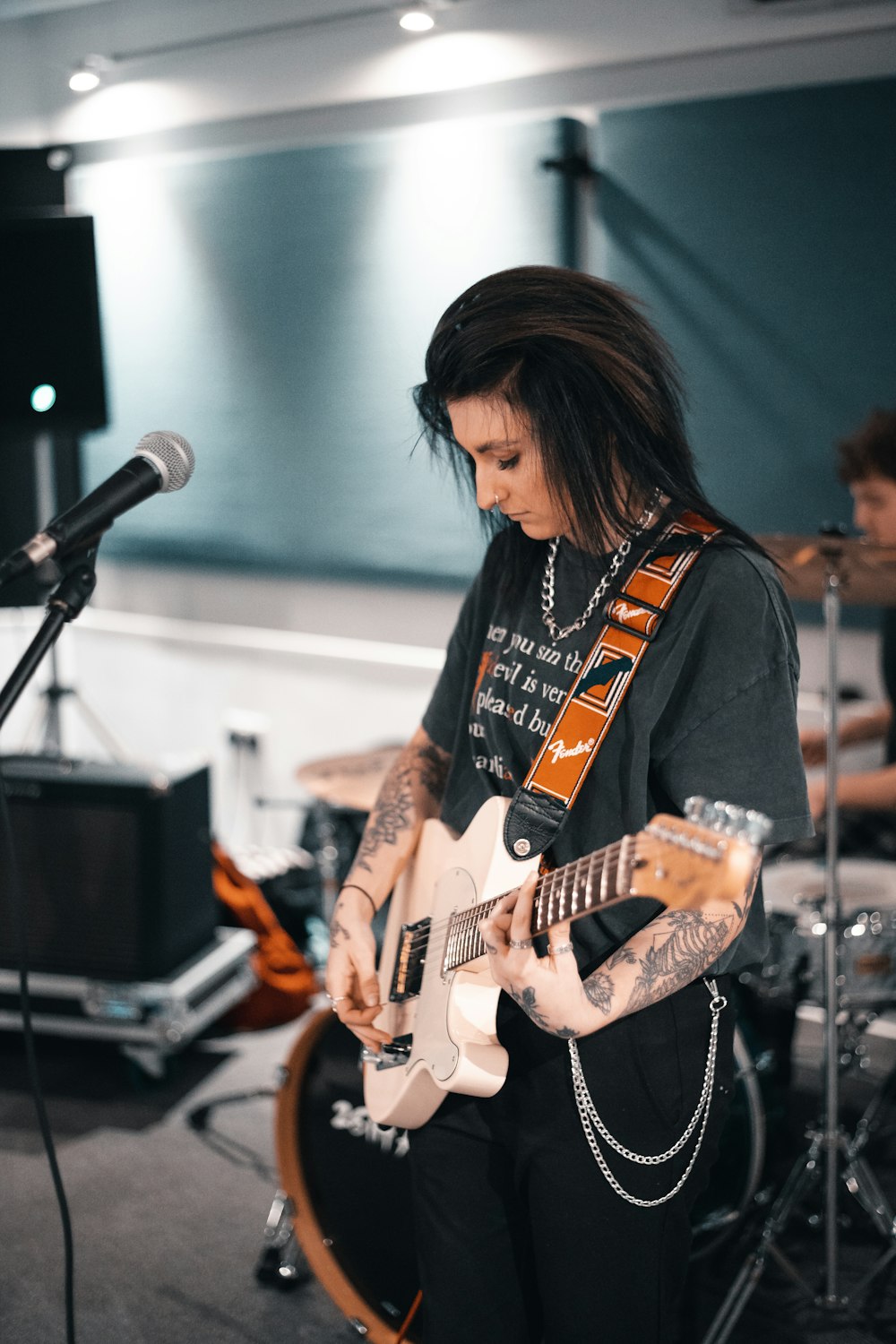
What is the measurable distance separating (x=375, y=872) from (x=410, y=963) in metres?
0.14

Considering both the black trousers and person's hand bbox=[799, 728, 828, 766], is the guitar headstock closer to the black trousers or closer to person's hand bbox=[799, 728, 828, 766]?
the black trousers

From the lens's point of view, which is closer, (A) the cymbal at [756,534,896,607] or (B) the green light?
(A) the cymbal at [756,534,896,607]

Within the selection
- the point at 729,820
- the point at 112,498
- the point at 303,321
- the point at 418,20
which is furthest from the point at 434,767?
the point at 418,20

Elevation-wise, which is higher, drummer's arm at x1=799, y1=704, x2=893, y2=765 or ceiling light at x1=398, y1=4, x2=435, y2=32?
ceiling light at x1=398, y1=4, x2=435, y2=32

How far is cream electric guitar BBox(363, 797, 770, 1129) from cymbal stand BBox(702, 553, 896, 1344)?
0.80m

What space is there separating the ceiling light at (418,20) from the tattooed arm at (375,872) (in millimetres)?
2442

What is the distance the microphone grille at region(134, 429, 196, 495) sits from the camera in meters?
1.39

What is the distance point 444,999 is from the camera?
1.41 meters

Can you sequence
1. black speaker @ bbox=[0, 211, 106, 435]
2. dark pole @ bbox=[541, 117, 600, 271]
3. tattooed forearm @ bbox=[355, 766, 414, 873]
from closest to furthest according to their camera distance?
tattooed forearm @ bbox=[355, 766, 414, 873], black speaker @ bbox=[0, 211, 106, 435], dark pole @ bbox=[541, 117, 600, 271]

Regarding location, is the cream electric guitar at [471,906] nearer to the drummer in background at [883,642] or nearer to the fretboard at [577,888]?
the fretboard at [577,888]

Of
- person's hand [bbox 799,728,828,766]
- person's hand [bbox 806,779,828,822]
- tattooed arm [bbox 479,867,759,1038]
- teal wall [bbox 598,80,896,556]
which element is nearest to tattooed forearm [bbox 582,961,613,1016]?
tattooed arm [bbox 479,867,759,1038]

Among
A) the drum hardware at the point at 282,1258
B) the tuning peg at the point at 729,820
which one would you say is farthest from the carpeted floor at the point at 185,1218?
the tuning peg at the point at 729,820

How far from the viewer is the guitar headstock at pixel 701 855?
97cm

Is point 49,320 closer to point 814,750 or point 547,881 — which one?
point 814,750
